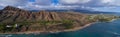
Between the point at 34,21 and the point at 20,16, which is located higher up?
the point at 20,16

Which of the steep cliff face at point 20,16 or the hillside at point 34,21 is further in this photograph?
the steep cliff face at point 20,16

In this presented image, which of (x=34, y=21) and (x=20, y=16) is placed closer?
(x=34, y=21)

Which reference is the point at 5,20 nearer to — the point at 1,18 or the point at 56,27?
the point at 1,18

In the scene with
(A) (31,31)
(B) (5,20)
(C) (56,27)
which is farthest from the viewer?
(B) (5,20)

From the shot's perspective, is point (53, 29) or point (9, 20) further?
point (9, 20)

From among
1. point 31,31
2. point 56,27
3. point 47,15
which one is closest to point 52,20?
point 47,15

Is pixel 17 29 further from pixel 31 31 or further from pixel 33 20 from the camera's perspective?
pixel 33 20

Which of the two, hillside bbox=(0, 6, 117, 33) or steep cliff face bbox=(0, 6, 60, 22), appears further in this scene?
steep cliff face bbox=(0, 6, 60, 22)

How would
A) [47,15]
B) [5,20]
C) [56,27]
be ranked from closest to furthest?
[56,27] < [5,20] < [47,15]

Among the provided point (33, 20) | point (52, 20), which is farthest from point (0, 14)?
point (52, 20)
